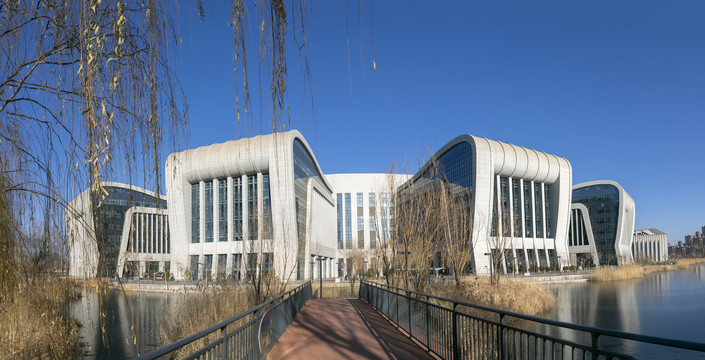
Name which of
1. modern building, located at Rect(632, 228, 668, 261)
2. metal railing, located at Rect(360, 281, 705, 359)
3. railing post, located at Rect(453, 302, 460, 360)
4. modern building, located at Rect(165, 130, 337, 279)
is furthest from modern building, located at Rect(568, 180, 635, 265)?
railing post, located at Rect(453, 302, 460, 360)

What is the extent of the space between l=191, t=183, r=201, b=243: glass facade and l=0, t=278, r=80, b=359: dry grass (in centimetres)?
5057

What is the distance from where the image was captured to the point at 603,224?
97812 millimetres

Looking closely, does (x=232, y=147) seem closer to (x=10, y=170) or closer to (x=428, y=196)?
(x=428, y=196)

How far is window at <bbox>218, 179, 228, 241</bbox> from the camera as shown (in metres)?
60.5

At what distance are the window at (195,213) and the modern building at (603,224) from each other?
66067 millimetres

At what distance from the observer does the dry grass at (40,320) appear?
12.0 ft

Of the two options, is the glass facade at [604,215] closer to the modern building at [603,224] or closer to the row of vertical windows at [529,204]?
the modern building at [603,224]

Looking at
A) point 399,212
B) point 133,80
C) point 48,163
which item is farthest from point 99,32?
point 399,212

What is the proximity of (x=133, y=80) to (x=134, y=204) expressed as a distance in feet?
3.50

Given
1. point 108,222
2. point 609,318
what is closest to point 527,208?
point 609,318

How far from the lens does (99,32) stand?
3.19 meters

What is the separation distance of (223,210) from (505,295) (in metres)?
44.6

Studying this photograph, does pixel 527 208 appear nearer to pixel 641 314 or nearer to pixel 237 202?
pixel 237 202

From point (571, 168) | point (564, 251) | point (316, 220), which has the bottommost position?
point (564, 251)
